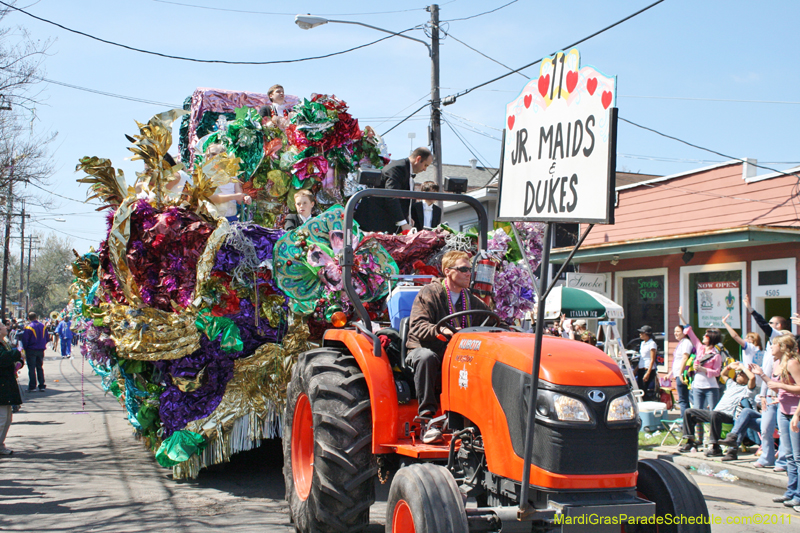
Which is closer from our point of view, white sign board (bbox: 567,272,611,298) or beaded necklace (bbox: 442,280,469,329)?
beaded necklace (bbox: 442,280,469,329)

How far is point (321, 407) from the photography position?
4.59 metres

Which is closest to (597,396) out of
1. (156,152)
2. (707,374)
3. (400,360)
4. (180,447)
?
(400,360)

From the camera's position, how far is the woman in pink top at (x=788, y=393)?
6973mm

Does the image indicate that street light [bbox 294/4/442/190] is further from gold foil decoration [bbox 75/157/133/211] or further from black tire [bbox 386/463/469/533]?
black tire [bbox 386/463/469/533]

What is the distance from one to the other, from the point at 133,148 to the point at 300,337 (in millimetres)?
2389

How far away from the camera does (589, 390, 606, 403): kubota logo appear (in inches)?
134

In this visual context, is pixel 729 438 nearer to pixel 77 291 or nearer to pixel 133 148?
pixel 133 148

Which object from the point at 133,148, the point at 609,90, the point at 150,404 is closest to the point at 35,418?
the point at 150,404

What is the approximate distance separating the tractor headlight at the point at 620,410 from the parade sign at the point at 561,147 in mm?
968

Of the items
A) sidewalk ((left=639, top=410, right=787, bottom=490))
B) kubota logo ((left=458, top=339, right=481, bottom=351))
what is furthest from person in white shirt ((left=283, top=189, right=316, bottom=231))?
sidewalk ((left=639, top=410, right=787, bottom=490))

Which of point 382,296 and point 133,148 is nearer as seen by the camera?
point 382,296

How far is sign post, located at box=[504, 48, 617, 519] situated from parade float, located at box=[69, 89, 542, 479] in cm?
222

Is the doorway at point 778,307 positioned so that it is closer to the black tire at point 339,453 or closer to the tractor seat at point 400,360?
the tractor seat at point 400,360

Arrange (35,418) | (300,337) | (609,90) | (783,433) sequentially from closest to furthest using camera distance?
1. (609,90)
2. (300,337)
3. (783,433)
4. (35,418)
